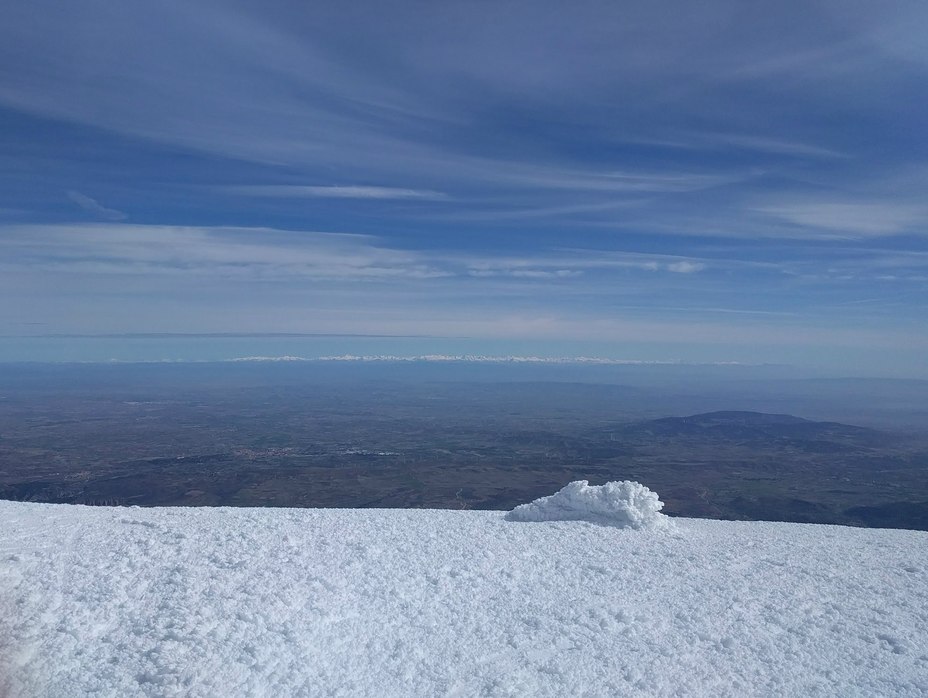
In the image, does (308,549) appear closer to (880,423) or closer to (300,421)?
(300,421)

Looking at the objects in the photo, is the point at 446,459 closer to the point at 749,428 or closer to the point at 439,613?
the point at 749,428

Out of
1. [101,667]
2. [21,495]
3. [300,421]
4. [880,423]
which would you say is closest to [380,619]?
[101,667]

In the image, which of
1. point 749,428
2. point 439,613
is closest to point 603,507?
point 439,613

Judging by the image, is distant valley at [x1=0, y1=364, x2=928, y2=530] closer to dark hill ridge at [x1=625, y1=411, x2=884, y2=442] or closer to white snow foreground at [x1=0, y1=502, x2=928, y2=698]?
dark hill ridge at [x1=625, y1=411, x2=884, y2=442]

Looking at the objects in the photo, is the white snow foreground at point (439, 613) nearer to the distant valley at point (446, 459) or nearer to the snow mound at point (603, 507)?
the snow mound at point (603, 507)

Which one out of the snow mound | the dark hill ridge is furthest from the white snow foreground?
the dark hill ridge

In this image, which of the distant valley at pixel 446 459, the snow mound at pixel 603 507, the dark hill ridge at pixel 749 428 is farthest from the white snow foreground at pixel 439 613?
the dark hill ridge at pixel 749 428
